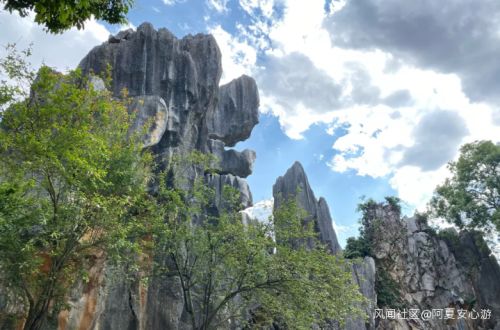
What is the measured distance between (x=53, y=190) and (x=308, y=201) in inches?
921

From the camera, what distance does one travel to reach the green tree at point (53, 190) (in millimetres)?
10156

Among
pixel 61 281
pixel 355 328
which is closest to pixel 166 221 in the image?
pixel 61 281

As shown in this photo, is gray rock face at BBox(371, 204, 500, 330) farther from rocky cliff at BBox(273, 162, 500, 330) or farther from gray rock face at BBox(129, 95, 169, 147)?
gray rock face at BBox(129, 95, 169, 147)

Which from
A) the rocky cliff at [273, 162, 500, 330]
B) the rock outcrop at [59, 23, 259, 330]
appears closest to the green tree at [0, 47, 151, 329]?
the rock outcrop at [59, 23, 259, 330]

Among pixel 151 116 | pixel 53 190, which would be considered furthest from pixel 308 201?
pixel 53 190

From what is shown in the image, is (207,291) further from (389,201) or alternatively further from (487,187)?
(487,187)

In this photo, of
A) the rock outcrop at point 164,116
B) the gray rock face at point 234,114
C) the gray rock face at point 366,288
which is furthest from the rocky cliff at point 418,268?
the gray rock face at point 234,114

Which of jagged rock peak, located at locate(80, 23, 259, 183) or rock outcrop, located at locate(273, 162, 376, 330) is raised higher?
jagged rock peak, located at locate(80, 23, 259, 183)

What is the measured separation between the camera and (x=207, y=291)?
16141 mm

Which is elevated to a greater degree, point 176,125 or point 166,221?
point 176,125

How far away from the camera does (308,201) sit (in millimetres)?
31719

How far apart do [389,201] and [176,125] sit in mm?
20828

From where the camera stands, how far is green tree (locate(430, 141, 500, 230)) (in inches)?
1212

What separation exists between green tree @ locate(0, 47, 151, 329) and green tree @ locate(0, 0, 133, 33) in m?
4.10
